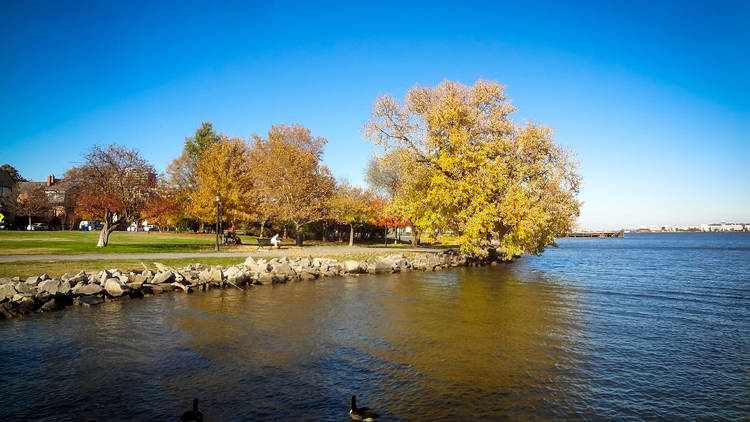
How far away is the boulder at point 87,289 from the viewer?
55.1 feet

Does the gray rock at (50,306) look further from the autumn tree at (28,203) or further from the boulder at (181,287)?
the autumn tree at (28,203)

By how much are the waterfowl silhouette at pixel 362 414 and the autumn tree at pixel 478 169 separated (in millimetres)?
24238

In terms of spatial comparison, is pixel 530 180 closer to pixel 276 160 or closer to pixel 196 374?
pixel 276 160

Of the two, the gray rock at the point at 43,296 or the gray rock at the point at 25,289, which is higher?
the gray rock at the point at 25,289

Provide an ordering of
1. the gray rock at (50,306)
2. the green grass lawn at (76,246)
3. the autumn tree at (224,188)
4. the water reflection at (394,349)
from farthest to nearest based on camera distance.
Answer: the autumn tree at (224,188) → the green grass lawn at (76,246) → the gray rock at (50,306) → the water reflection at (394,349)

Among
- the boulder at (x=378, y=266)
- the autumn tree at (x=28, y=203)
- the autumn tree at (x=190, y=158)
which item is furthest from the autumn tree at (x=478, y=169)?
the autumn tree at (x=28, y=203)

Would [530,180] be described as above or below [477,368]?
above

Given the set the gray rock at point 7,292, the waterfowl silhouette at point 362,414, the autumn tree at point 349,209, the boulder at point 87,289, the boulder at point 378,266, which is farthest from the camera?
the autumn tree at point 349,209

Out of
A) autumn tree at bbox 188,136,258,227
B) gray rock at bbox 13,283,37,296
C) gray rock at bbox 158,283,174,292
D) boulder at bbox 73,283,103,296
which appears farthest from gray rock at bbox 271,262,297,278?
autumn tree at bbox 188,136,258,227

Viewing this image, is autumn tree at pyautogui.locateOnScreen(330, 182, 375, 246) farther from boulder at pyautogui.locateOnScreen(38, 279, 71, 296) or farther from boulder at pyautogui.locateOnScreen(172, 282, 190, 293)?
boulder at pyautogui.locateOnScreen(38, 279, 71, 296)

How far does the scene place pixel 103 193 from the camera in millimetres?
32781

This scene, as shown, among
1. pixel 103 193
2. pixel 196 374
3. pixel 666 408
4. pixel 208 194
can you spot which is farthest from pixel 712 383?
pixel 208 194

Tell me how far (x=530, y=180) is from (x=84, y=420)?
1295 inches

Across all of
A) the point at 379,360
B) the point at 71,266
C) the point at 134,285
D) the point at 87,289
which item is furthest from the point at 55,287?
the point at 379,360
